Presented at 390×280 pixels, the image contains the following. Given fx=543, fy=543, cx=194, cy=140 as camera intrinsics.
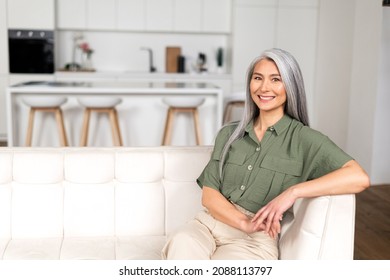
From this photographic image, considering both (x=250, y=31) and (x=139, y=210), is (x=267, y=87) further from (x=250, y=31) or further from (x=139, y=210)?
(x=250, y=31)

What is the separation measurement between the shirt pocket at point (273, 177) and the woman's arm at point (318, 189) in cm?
12

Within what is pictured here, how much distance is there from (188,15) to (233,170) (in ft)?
17.2

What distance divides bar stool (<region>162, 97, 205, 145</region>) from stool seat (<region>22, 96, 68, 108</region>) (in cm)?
90

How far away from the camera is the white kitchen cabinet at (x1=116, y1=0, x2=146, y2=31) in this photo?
680 cm

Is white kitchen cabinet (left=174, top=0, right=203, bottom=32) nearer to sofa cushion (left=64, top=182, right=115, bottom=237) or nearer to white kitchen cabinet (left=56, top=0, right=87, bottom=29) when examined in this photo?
white kitchen cabinet (left=56, top=0, right=87, bottom=29)

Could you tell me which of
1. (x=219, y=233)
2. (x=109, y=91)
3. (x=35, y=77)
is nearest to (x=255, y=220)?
(x=219, y=233)

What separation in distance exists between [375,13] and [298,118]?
3622 millimetres

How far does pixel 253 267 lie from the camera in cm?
148

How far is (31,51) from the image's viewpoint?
6570 mm

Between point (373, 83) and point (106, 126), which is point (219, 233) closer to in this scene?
point (106, 126)

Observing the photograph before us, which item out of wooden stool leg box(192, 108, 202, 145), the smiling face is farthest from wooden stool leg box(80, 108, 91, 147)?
the smiling face

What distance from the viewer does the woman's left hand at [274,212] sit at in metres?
1.69

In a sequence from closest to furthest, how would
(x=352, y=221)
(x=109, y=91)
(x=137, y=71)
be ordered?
(x=352, y=221) → (x=109, y=91) → (x=137, y=71)

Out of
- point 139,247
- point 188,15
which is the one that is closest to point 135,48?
point 188,15
